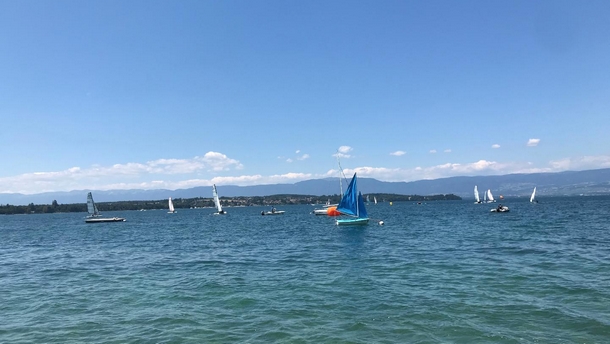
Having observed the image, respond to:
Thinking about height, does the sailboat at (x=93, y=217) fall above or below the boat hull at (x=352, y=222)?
above

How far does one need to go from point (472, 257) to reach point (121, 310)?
26.4 m

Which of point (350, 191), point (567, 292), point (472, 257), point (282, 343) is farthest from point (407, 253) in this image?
point (350, 191)

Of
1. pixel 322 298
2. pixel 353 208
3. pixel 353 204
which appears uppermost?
pixel 353 204

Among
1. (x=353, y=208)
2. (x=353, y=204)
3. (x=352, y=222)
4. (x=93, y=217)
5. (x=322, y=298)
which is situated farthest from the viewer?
(x=93, y=217)

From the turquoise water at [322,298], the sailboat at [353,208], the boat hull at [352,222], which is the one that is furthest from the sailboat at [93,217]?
the turquoise water at [322,298]

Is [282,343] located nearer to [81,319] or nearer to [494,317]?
[494,317]

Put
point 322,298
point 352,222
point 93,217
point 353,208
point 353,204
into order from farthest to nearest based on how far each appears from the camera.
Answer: point 93,217, point 353,208, point 353,204, point 352,222, point 322,298

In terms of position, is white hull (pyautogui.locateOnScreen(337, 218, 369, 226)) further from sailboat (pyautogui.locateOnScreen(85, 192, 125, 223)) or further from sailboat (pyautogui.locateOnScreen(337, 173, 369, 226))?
sailboat (pyautogui.locateOnScreen(85, 192, 125, 223))

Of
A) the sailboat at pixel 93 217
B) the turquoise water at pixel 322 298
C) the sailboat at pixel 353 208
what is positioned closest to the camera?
the turquoise water at pixel 322 298

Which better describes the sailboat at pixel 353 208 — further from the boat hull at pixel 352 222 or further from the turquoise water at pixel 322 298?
the turquoise water at pixel 322 298

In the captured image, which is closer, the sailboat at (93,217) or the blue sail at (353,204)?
the blue sail at (353,204)

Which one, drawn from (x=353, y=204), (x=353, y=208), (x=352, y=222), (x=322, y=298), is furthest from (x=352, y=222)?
(x=322, y=298)

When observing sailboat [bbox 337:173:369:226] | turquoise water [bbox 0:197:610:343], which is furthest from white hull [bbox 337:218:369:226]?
turquoise water [bbox 0:197:610:343]

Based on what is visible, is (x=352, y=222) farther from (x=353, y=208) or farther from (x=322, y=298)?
(x=322, y=298)
